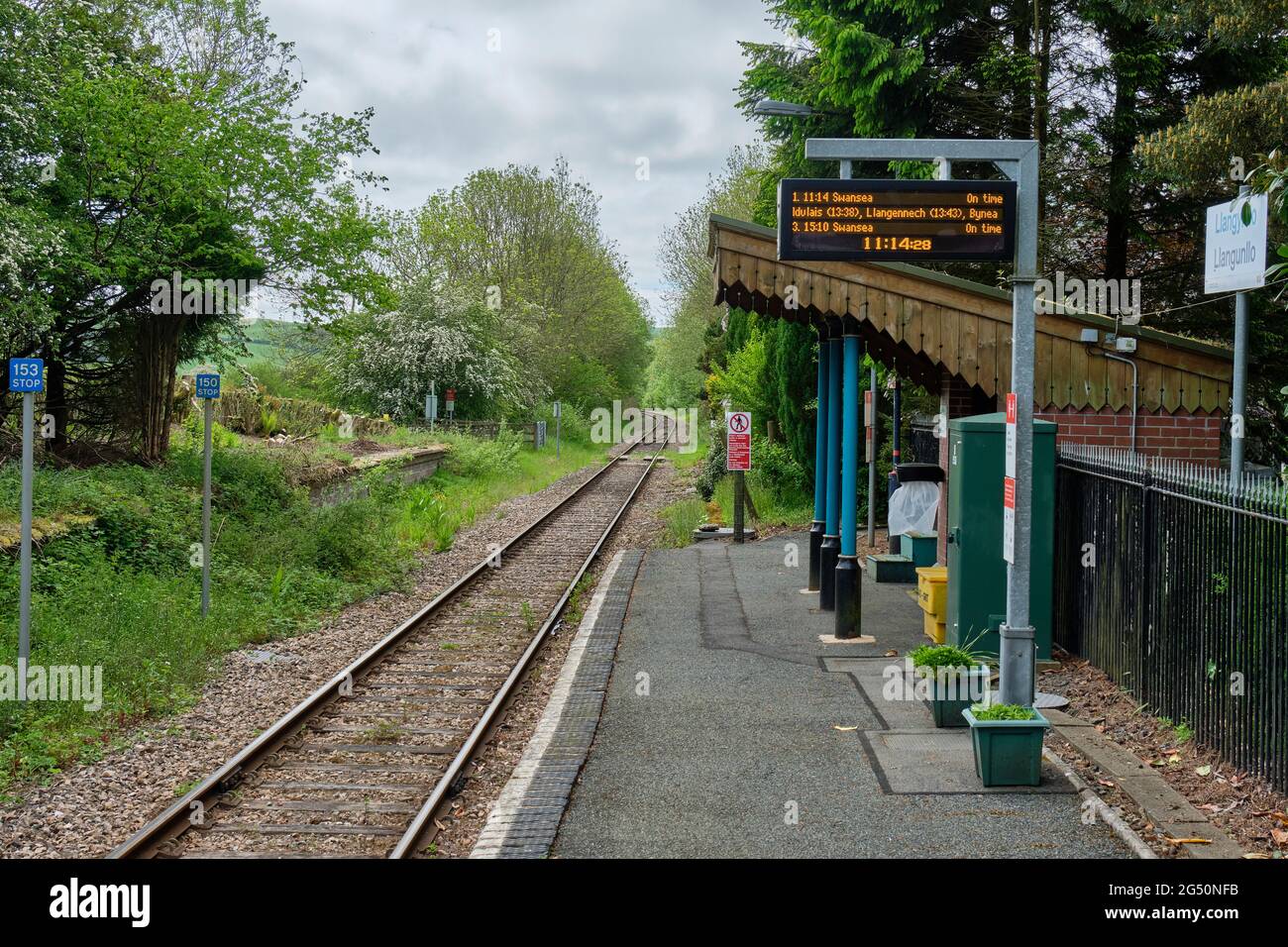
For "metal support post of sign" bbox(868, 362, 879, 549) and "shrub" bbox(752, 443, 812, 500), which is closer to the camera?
"metal support post of sign" bbox(868, 362, 879, 549)

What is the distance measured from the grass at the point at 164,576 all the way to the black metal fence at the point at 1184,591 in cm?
756

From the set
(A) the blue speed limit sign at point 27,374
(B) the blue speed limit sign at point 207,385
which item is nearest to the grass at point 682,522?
(B) the blue speed limit sign at point 207,385

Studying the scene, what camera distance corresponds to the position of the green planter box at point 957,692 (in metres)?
7.92

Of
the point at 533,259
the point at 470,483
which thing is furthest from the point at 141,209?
the point at 533,259

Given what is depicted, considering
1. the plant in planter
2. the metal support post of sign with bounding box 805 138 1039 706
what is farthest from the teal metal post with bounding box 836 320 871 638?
the metal support post of sign with bounding box 805 138 1039 706

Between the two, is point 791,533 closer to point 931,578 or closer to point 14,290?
point 931,578

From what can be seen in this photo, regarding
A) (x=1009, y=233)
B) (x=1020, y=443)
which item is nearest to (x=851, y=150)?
(x=1009, y=233)

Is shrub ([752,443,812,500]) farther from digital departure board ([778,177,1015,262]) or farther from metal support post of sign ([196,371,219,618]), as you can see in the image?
digital departure board ([778,177,1015,262])

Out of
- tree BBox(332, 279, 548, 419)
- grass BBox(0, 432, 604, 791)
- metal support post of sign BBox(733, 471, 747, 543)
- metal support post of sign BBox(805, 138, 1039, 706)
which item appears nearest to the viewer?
metal support post of sign BBox(805, 138, 1039, 706)

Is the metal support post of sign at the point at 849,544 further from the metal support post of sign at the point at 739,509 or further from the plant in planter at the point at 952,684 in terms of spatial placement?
the metal support post of sign at the point at 739,509

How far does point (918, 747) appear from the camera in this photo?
24.6 ft

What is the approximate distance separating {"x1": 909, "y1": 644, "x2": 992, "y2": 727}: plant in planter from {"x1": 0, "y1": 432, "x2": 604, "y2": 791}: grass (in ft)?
19.5

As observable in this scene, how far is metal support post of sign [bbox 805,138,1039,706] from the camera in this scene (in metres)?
7.30

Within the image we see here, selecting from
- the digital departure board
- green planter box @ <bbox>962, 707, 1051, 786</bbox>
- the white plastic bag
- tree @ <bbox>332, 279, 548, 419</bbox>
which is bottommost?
green planter box @ <bbox>962, 707, 1051, 786</bbox>
